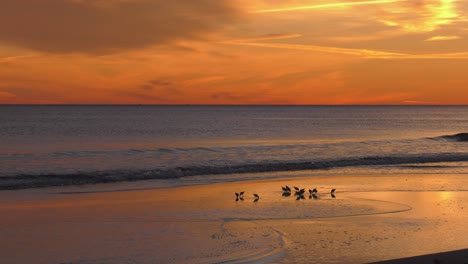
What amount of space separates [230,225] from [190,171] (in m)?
12.6

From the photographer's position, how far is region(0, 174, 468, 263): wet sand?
32.1 feet

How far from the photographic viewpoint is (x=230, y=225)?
40.3 ft

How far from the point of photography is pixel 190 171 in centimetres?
2473

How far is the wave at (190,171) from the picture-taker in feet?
67.9

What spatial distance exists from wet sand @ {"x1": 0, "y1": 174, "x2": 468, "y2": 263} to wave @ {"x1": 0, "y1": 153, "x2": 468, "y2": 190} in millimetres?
2569

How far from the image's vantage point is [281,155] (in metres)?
33.8

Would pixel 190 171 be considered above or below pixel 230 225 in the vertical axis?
above

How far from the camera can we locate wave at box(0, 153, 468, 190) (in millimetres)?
20711

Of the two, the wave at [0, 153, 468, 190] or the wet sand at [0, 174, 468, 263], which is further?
the wave at [0, 153, 468, 190]

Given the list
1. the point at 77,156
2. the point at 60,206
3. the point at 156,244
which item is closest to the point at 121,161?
the point at 77,156

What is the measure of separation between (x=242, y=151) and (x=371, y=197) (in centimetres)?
2018

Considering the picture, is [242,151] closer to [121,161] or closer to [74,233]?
[121,161]

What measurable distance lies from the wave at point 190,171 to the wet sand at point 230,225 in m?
2.57

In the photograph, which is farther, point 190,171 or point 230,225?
point 190,171
